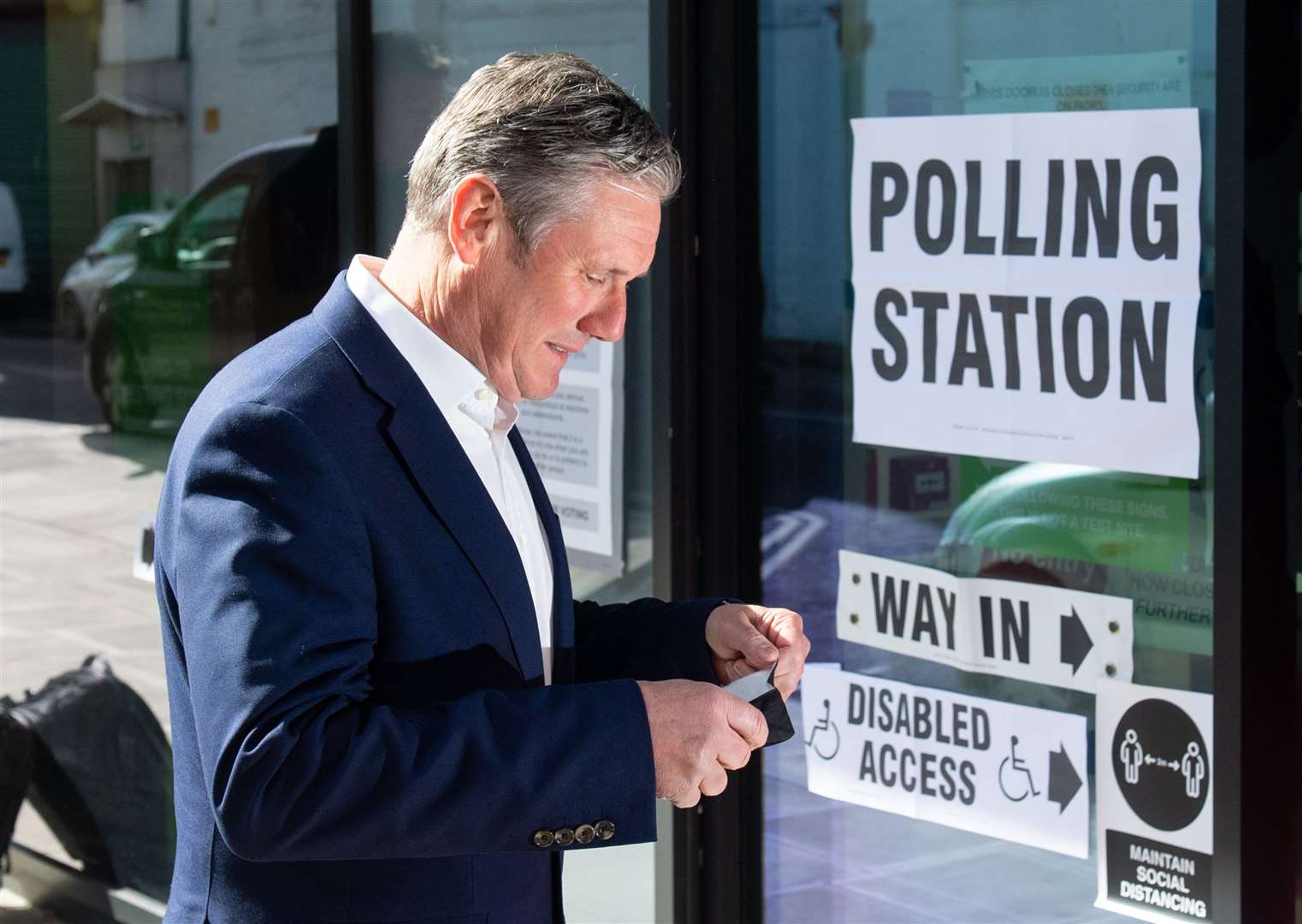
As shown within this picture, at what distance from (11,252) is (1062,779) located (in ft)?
11.9

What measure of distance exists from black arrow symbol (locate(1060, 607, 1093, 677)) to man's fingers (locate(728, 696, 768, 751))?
1.44 meters

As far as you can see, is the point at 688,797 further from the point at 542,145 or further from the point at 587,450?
the point at 587,450

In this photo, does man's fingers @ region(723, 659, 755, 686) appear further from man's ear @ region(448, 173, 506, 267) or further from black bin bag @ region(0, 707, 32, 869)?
black bin bag @ region(0, 707, 32, 869)

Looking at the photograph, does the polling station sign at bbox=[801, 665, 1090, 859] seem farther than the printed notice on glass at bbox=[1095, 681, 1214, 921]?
Yes

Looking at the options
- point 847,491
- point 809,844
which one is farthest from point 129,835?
point 847,491

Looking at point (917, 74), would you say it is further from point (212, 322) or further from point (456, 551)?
point (212, 322)

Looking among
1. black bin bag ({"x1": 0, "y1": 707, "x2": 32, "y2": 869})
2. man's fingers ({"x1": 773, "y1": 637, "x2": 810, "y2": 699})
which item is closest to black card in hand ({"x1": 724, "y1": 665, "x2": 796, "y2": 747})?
man's fingers ({"x1": 773, "y1": 637, "x2": 810, "y2": 699})

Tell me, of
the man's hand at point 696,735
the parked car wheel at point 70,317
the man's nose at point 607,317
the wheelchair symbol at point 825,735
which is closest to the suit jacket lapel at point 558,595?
the man's nose at point 607,317

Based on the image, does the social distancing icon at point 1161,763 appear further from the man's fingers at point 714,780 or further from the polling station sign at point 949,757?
the man's fingers at point 714,780

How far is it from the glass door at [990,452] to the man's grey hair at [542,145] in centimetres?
130

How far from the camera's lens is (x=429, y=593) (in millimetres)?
1823

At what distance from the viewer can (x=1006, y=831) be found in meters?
3.22

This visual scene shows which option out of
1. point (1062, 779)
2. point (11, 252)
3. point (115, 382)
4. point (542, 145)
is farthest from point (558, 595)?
point (11, 252)

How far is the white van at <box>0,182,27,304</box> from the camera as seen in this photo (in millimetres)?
5223
